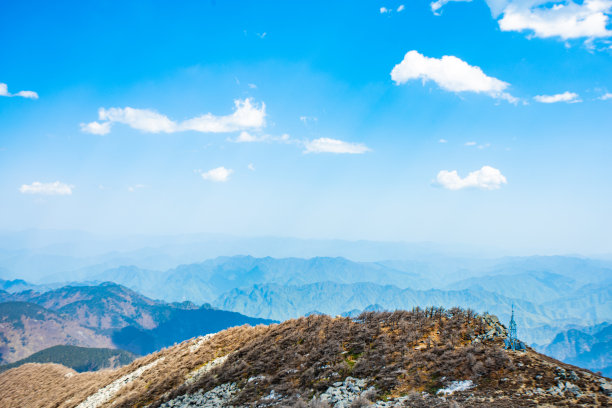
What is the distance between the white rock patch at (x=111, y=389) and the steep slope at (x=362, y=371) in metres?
0.18

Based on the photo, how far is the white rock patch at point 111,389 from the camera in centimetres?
3141

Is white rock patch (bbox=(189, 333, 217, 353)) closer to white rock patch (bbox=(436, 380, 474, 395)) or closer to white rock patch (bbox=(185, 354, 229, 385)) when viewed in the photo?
white rock patch (bbox=(185, 354, 229, 385))

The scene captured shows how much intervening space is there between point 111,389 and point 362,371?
26.3 metres

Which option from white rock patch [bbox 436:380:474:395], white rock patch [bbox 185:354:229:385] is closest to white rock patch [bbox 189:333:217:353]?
white rock patch [bbox 185:354:229:385]

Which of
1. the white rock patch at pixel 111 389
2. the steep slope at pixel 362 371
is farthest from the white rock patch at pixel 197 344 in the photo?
the white rock patch at pixel 111 389

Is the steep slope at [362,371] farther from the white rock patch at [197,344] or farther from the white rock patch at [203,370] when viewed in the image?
the white rock patch at [197,344]

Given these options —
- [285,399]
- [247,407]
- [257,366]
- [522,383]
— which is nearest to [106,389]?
[257,366]

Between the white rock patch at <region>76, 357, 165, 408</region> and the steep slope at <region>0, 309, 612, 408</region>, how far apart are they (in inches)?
7.2

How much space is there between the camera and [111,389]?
33594 millimetres

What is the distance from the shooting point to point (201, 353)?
32.3 meters

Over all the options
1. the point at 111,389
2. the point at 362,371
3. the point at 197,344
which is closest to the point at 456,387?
the point at 362,371

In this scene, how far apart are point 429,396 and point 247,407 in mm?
10147

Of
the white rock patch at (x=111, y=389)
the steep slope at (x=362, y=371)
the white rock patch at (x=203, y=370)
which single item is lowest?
the white rock patch at (x=111, y=389)

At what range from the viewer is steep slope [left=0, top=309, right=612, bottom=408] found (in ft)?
56.0
